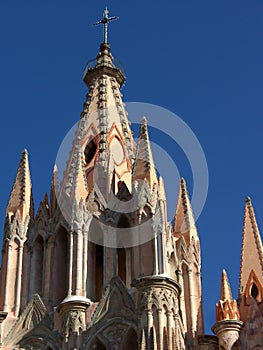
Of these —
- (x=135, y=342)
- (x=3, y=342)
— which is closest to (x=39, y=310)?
(x=3, y=342)

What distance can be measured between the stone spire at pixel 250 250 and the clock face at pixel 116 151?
5553 millimetres

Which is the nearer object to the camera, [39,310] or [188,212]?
[39,310]

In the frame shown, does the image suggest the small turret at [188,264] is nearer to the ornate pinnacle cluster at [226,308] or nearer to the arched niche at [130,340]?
the ornate pinnacle cluster at [226,308]

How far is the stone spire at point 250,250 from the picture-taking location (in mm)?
38062

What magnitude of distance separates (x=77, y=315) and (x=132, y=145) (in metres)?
10.1

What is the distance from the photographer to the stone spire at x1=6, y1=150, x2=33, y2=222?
124ft

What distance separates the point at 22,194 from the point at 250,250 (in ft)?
29.8

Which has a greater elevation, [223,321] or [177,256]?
[177,256]

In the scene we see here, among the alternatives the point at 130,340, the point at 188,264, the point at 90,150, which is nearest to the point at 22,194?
the point at 90,150

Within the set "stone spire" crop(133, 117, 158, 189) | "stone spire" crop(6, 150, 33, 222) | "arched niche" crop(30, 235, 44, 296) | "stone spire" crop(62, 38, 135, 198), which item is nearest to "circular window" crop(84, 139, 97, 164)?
"stone spire" crop(62, 38, 135, 198)

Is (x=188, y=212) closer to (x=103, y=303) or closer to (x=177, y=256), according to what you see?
(x=177, y=256)

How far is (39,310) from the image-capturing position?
34344mm

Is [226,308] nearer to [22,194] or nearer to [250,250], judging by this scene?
[250,250]

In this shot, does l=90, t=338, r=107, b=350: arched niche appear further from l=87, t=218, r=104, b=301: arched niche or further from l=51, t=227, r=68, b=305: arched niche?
l=51, t=227, r=68, b=305: arched niche
